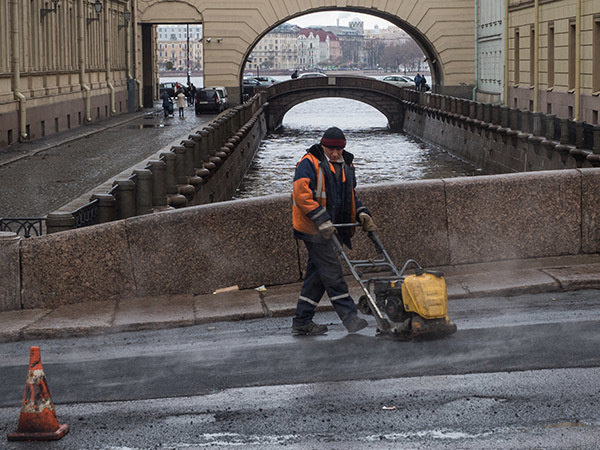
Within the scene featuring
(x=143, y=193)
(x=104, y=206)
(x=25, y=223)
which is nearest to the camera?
(x=104, y=206)

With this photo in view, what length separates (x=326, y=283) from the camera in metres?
8.55

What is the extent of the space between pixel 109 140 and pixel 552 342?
27.3m

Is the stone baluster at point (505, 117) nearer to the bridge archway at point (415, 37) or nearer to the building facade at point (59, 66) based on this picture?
the building facade at point (59, 66)

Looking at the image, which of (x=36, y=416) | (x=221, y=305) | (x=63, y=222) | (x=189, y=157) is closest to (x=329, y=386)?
(x=36, y=416)

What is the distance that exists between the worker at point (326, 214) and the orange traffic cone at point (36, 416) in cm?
267

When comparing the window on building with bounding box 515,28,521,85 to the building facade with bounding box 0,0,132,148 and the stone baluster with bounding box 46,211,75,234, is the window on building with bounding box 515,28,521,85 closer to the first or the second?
the building facade with bounding box 0,0,132,148

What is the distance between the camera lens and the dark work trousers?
8461mm

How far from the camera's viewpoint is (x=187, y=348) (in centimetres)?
823

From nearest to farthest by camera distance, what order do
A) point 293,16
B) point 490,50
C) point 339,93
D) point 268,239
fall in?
1. point 268,239
2. point 490,50
3. point 293,16
4. point 339,93

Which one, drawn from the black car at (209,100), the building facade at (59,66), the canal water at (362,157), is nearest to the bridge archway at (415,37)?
the canal water at (362,157)

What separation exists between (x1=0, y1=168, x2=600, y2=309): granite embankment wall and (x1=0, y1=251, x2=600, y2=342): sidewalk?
0.17 meters

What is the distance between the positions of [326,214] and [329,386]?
1675 millimetres

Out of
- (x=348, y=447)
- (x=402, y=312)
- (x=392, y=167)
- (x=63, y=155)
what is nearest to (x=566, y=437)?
(x=348, y=447)

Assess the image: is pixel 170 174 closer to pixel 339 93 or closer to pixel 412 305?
pixel 412 305
